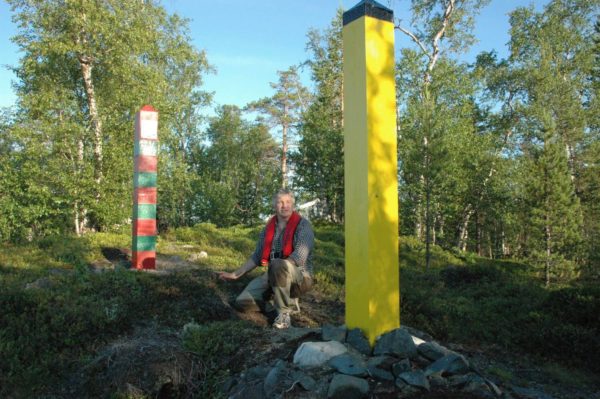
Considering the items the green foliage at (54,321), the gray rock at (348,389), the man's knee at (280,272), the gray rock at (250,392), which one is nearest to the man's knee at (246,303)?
the man's knee at (280,272)

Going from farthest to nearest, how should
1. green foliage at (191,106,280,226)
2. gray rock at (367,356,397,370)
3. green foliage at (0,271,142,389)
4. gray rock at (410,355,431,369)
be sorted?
green foliage at (191,106,280,226)
green foliage at (0,271,142,389)
gray rock at (410,355,431,369)
gray rock at (367,356,397,370)

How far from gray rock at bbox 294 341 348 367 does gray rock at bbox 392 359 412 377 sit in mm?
472

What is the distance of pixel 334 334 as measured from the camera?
162 inches

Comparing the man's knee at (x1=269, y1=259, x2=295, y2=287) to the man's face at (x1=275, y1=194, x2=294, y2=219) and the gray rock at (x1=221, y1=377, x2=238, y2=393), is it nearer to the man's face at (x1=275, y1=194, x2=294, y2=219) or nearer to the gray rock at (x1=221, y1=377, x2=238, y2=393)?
the man's face at (x1=275, y1=194, x2=294, y2=219)

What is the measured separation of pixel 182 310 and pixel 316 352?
2600 millimetres

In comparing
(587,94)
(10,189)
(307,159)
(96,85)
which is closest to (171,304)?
(10,189)

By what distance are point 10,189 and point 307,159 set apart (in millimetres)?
15282

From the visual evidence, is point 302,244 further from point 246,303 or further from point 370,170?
point 370,170

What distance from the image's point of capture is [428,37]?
24625 millimetres

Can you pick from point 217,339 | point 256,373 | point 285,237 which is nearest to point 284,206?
point 285,237

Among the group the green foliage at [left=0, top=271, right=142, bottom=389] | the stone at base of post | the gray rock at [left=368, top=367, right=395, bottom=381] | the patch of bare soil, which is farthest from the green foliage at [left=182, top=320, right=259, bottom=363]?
the stone at base of post

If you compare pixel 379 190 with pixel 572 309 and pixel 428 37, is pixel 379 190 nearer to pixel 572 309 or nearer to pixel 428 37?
pixel 572 309

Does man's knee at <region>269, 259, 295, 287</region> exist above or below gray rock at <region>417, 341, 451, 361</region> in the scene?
above

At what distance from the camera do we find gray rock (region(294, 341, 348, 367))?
3.78m
